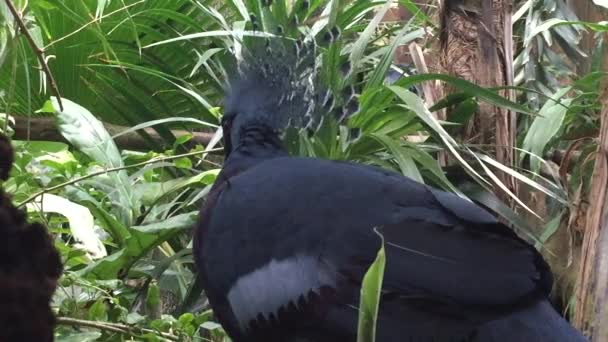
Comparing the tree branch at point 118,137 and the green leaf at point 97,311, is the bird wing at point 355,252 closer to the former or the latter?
the green leaf at point 97,311

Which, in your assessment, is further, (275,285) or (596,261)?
(596,261)

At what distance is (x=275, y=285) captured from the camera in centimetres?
105

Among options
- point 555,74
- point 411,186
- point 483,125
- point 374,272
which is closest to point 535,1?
point 555,74

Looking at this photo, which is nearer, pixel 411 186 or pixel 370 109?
pixel 411 186

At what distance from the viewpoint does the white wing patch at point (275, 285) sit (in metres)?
1.02

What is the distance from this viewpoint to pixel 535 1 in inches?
98.7

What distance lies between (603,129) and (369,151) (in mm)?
469

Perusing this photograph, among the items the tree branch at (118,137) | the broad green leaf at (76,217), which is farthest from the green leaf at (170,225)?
the tree branch at (118,137)

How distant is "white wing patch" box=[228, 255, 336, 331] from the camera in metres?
1.02

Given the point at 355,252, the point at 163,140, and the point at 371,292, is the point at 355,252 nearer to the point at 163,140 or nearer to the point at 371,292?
the point at 371,292

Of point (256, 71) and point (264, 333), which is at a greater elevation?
point (256, 71)

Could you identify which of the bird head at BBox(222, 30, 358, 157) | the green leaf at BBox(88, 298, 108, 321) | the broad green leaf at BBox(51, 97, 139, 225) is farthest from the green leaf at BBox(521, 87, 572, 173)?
the green leaf at BBox(88, 298, 108, 321)

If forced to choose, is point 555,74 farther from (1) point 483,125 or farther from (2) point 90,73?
(2) point 90,73

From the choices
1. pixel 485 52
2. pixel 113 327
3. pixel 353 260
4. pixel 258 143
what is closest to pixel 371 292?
pixel 353 260
